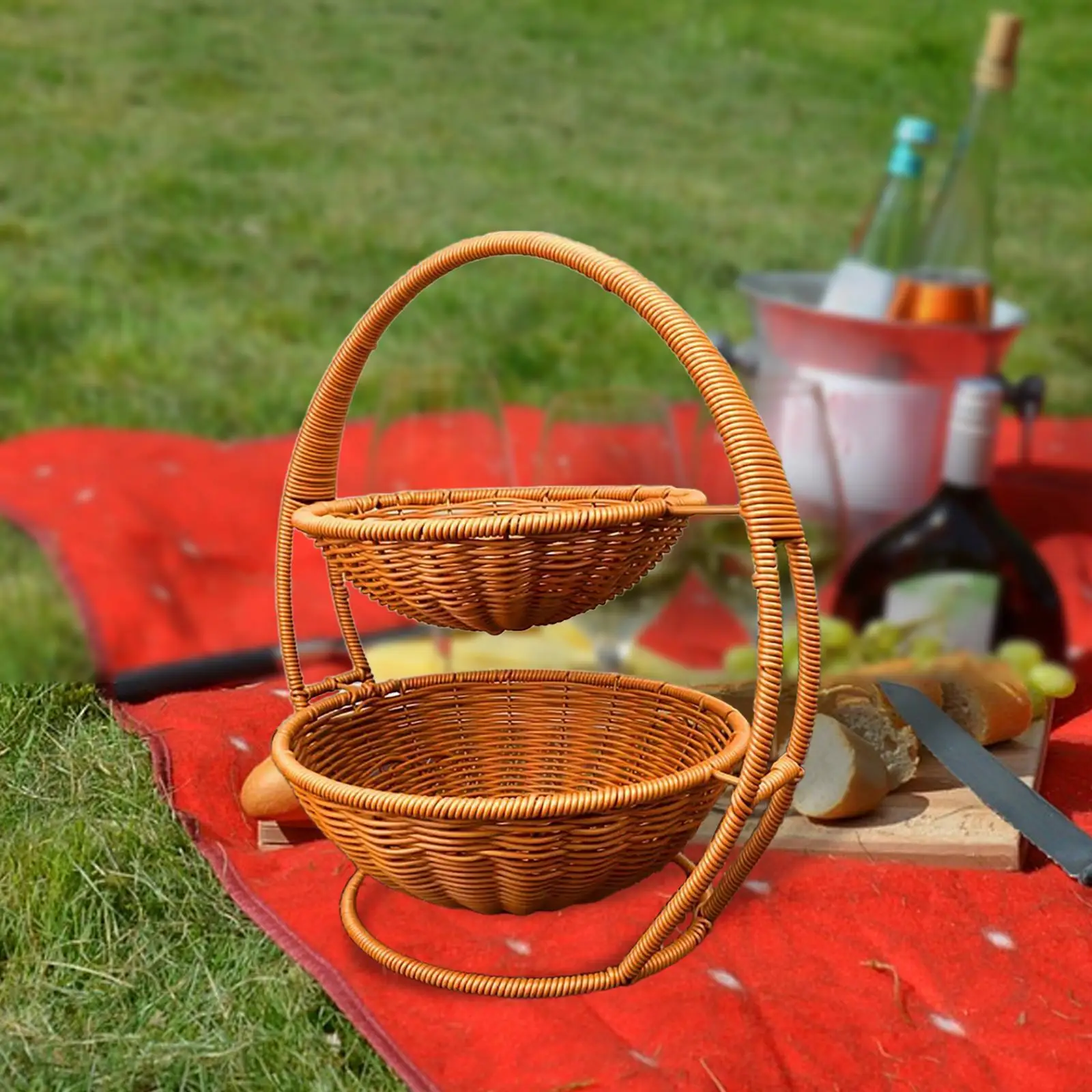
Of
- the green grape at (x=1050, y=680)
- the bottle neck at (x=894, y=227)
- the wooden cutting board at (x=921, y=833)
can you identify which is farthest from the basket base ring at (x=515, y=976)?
the bottle neck at (x=894, y=227)

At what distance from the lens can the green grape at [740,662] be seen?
2.67ft

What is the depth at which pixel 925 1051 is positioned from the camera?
54 cm

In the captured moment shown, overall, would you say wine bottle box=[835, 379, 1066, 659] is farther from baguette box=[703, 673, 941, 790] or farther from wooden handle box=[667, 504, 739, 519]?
wooden handle box=[667, 504, 739, 519]

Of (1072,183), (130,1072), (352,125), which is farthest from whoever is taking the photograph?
(352,125)

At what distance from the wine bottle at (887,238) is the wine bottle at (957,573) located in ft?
0.34

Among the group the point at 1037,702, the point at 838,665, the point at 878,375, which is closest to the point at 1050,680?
the point at 1037,702

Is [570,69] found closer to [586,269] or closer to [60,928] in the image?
[586,269]

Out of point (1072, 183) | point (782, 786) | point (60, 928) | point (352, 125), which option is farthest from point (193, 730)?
point (1072, 183)

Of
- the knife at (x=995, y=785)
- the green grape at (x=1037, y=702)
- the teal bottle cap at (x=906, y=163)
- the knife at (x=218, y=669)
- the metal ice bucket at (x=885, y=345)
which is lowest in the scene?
the knife at (x=218, y=669)

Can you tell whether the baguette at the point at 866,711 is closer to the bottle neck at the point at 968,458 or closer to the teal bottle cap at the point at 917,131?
the bottle neck at the point at 968,458

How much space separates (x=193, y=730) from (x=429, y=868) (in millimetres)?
298

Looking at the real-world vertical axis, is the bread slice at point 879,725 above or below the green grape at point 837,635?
below

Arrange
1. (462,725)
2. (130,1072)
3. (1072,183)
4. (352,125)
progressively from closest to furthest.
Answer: (130,1072)
(462,725)
(1072,183)
(352,125)

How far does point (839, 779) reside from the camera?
0.70 meters
